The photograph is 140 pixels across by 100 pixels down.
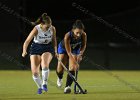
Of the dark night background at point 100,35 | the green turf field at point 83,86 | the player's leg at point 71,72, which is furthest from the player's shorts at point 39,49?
the dark night background at point 100,35

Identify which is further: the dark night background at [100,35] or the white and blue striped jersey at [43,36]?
the dark night background at [100,35]

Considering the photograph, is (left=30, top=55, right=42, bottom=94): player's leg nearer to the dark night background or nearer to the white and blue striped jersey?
the white and blue striped jersey

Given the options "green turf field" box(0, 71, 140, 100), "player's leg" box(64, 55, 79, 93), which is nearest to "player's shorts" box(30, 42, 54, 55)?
"player's leg" box(64, 55, 79, 93)

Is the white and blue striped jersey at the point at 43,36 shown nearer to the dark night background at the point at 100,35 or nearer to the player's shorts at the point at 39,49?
the player's shorts at the point at 39,49

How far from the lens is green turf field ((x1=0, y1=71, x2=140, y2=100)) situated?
41.2 ft

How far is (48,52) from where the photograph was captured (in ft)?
43.7

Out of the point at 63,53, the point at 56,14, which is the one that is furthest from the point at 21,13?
the point at 56,14

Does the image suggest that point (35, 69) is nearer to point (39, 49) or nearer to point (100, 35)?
point (39, 49)

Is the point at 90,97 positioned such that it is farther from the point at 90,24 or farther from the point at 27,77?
the point at 90,24

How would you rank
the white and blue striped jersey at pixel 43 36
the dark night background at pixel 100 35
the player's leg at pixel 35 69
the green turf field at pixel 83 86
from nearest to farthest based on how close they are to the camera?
the green turf field at pixel 83 86
the white and blue striped jersey at pixel 43 36
the player's leg at pixel 35 69
the dark night background at pixel 100 35

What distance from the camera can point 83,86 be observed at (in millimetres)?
15680

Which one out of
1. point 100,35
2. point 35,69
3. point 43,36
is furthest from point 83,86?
point 100,35

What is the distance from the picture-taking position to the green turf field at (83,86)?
12.6m

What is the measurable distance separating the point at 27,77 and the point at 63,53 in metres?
4.78
